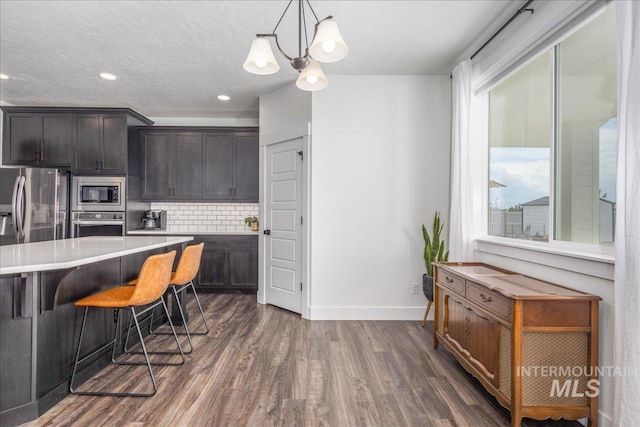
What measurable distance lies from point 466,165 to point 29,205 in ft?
17.5

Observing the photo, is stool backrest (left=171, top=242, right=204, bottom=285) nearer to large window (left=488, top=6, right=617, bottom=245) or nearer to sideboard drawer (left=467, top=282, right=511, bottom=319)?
sideboard drawer (left=467, top=282, right=511, bottom=319)

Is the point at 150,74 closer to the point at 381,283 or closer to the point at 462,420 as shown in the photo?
the point at 381,283

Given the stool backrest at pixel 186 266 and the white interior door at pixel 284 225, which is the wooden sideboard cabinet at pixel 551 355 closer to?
the stool backrest at pixel 186 266

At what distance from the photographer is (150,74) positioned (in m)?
3.88

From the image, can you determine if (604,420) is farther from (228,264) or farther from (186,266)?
(228,264)

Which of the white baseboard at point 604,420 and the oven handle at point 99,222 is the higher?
the oven handle at point 99,222

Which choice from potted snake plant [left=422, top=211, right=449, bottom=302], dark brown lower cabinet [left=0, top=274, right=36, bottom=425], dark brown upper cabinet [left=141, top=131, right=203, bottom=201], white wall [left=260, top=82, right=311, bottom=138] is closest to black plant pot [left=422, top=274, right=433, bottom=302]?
potted snake plant [left=422, top=211, right=449, bottom=302]

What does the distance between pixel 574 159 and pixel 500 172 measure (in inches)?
36.3

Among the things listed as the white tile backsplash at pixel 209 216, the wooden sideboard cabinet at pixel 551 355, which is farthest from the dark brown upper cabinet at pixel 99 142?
the wooden sideboard cabinet at pixel 551 355

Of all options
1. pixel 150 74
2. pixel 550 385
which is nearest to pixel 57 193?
pixel 150 74

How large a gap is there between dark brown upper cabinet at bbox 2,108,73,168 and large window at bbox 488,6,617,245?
5687 mm

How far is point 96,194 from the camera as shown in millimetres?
4883
